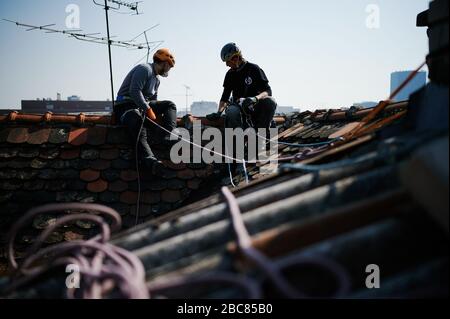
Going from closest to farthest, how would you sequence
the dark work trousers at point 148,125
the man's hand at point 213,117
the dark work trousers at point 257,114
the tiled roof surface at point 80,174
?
the tiled roof surface at point 80,174, the dark work trousers at point 148,125, the dark work trousers at point 257,114, the man's hand at point 213,117

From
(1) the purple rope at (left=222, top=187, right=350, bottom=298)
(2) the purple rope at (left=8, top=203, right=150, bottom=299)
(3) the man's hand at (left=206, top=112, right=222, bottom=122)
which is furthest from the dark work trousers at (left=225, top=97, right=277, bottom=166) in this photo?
(1) the purple rope at (left=222, top=187, right=350, bottom=298)

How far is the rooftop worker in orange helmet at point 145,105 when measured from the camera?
4.80m

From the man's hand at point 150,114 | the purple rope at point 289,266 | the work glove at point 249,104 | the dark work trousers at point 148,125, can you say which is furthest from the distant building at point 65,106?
the purple rope at point 289,266

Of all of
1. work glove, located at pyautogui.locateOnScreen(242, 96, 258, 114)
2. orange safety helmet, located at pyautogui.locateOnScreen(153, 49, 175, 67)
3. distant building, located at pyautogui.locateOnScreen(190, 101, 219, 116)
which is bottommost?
work glove, located at pyautogui.locateOnScreen(242, 96, 258, 114)

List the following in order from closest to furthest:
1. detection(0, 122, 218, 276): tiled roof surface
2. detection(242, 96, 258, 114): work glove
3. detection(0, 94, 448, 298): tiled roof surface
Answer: detection(0, 94, 448, 298): tiled roof surface → detection(0, 122, 218, 276): tiled roof surface → detection(242, 96, 258, 114): work glove

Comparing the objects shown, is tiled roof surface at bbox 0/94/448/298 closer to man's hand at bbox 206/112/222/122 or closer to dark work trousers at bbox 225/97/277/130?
dark work trousers at bbox 225/97/277/130

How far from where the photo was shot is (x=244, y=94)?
18.7 ft

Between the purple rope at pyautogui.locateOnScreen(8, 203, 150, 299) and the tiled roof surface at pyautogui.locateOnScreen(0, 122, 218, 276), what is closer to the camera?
the purple rope at pyautogui.locateOnScreen(8, 203, 150, 299)

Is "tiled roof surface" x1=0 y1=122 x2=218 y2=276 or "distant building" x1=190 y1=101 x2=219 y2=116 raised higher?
"distant building" x1=190 y1=101 x2=219 y2=116

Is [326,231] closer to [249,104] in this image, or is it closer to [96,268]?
[96,268]

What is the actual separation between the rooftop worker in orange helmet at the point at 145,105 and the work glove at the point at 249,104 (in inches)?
46.2

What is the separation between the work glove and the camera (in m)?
5.14

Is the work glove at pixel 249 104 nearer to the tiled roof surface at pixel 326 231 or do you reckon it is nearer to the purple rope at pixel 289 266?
the tiled roof surface at pixel 326 231

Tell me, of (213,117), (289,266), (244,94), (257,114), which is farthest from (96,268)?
(244,94)
